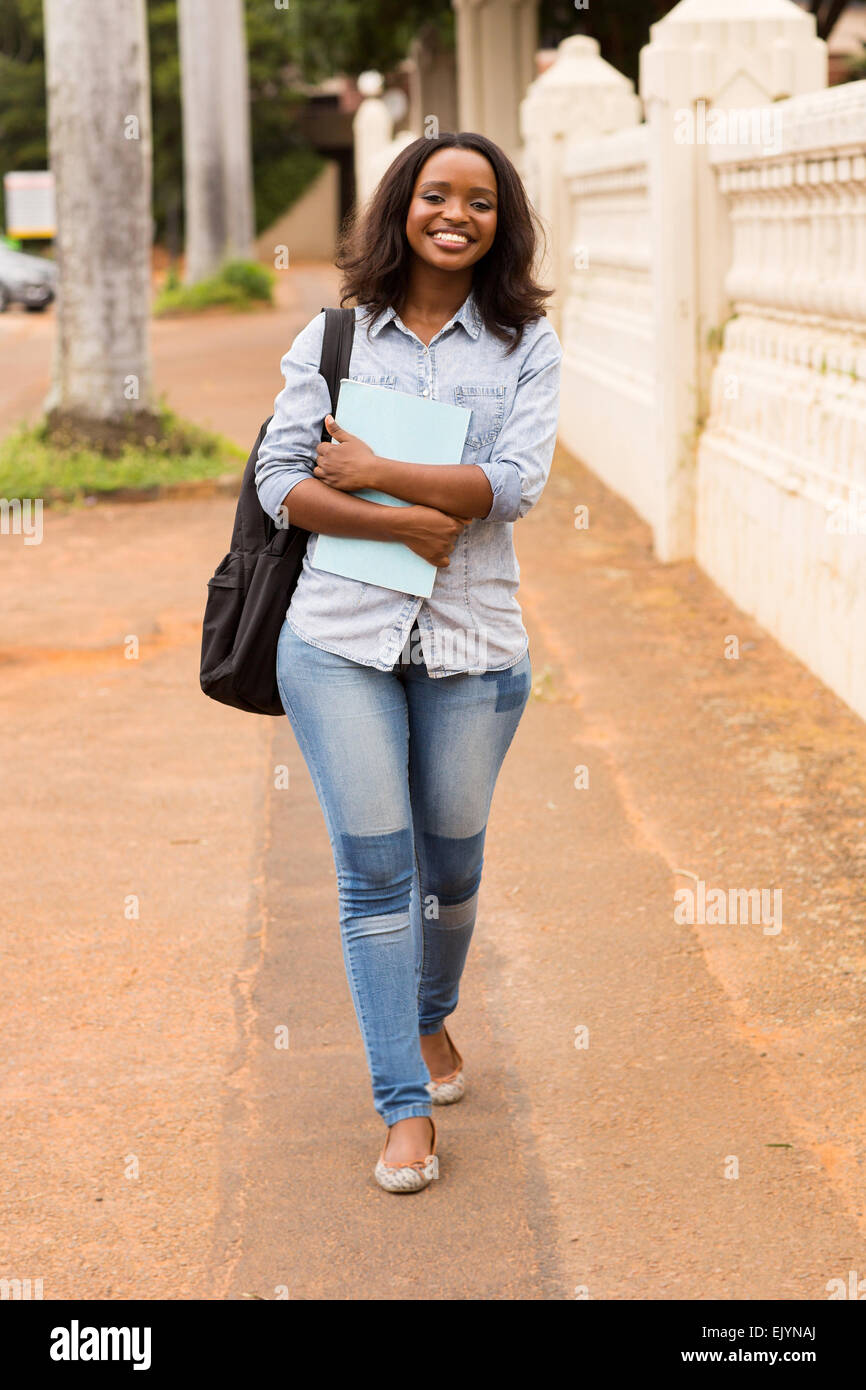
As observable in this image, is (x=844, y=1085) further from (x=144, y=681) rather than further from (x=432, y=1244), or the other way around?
(x=144, y=681)

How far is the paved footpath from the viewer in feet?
10.1

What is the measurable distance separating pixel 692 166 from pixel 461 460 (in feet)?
19.1

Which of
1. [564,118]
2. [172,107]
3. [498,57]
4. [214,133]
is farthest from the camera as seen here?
[172,107]

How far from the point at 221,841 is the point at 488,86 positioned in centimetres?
2286

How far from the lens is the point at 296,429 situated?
3119 millimetres

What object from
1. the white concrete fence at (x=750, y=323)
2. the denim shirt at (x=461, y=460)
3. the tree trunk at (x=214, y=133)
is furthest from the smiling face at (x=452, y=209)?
the tree trunk at (x=214, y=133)

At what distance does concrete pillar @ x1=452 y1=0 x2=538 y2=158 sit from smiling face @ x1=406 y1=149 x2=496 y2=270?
2317 cm

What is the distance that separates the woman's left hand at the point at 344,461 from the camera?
3.06m

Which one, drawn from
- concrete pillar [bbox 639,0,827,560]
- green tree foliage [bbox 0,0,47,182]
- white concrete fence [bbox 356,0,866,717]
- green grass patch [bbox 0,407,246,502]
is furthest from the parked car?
concrete pillar [bbox 639,0,827,560]

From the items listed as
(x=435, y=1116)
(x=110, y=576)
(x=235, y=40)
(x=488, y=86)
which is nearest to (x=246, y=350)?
(x=488, y=86)

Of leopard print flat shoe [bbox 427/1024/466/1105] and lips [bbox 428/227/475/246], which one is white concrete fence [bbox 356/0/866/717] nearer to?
leopard print flat shoe [bbox 427/1024/466/1105]

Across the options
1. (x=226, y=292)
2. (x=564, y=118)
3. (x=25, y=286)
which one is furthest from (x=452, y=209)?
(x=25, y=286)

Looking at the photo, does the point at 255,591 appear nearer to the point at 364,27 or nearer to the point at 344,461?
the point at 344,461

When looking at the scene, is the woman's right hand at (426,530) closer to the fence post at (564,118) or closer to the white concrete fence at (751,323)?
the white concrete fence at (751,323)
